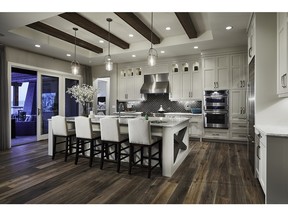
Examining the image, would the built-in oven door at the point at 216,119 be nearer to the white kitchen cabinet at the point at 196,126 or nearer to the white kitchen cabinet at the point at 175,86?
the white kitchen cabinet at the point at 196,126

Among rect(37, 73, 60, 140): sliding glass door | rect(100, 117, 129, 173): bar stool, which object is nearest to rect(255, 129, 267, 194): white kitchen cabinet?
rect(100, 117, 129, 173): bar stool

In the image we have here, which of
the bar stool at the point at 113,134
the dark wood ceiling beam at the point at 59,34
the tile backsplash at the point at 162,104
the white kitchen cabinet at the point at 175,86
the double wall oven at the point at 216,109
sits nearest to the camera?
the bar stool at the point at 113,134

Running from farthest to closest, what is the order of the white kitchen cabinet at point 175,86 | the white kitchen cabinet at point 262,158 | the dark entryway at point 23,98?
1. the dark entryway at point 23,98
2. the white kitchen cabinet at point 175,86
3. the white kitchen cabinet at point 262,158

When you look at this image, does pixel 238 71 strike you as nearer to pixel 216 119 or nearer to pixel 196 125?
pixel 216 119

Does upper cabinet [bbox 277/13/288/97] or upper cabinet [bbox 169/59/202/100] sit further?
upper cabinet [bbox 169/59/202/100]

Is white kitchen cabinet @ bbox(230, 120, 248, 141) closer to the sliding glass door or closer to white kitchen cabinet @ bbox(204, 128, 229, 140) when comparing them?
white kitchen cabinet @ bbox(204, 128, 229, 140)

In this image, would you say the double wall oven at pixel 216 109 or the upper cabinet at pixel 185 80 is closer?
the double wall oven at pixel 216 109

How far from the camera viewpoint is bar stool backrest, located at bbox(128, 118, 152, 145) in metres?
2.93

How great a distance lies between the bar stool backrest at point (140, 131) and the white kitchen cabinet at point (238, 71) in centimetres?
361

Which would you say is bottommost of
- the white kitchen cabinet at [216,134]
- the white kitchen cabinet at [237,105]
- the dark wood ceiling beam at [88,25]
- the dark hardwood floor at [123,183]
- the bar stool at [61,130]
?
the dark hardwood floor at [123,183]

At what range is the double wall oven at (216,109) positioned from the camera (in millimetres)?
5363

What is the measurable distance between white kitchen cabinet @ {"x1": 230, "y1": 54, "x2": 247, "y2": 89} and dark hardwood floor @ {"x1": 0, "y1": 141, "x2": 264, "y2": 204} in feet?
7.31

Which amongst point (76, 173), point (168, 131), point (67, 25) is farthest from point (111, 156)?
point (67, 25)

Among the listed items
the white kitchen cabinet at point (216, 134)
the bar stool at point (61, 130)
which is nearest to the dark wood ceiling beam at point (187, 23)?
Answer: the white kitchen cabinet at point (216, 134)
